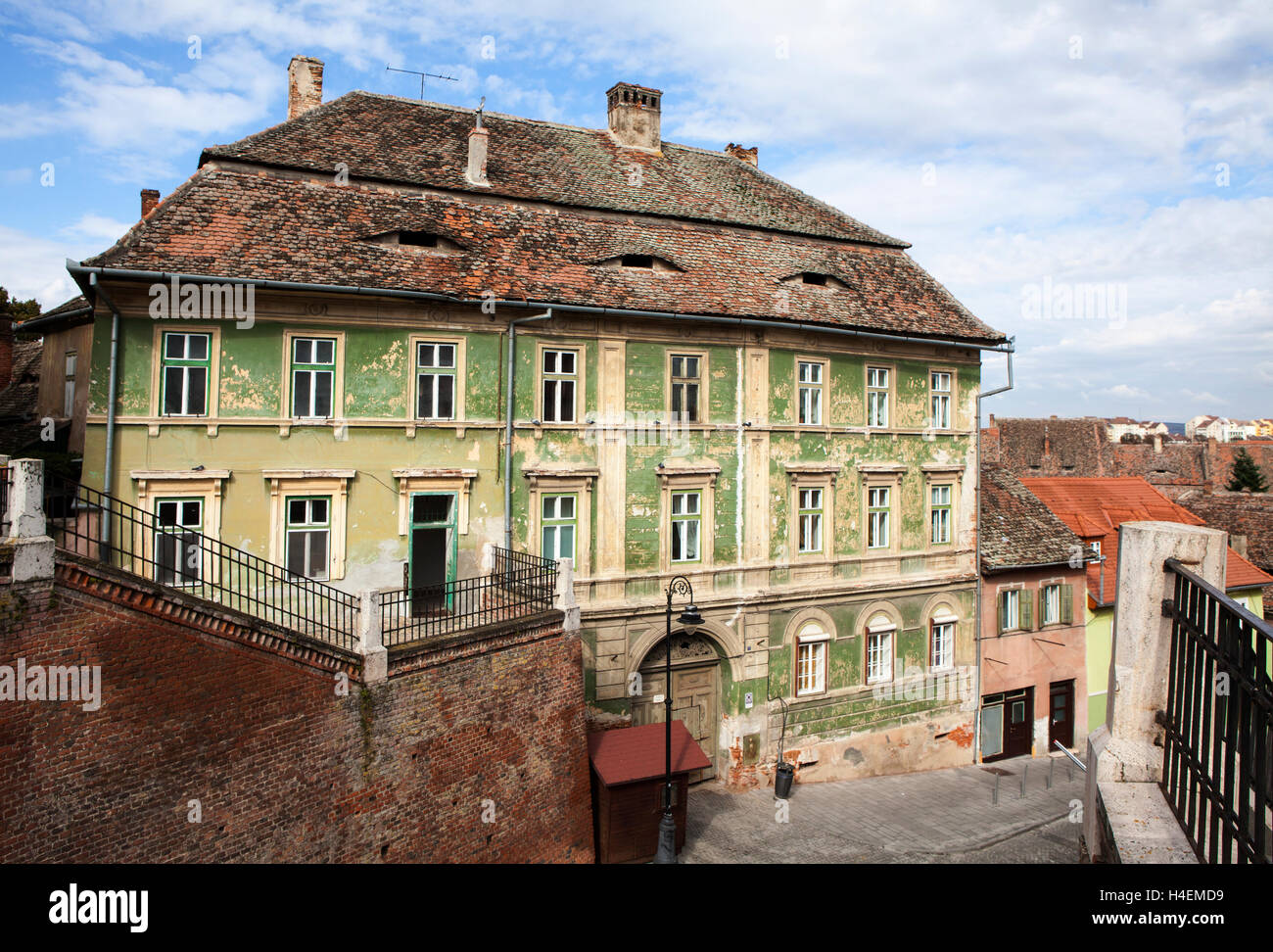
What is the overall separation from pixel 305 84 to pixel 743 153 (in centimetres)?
1342

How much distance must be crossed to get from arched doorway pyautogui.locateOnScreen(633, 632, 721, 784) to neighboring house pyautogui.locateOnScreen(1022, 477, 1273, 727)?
1327 centimetres

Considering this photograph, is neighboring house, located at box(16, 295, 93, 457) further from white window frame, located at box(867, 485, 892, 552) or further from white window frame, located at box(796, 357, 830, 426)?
white window frame, located at box(867, 485, 892, 552)

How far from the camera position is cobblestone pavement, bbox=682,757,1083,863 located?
17750 mm

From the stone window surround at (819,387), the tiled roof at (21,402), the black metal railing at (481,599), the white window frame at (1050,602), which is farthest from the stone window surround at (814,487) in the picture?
the tiled roof at (21,402)

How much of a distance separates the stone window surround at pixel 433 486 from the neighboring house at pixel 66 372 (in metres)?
5.96

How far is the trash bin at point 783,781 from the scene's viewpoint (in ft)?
66.8

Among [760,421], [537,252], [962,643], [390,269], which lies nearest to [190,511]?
[390,269]

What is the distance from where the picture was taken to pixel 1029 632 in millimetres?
25734

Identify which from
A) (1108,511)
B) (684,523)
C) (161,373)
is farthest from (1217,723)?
(1108,511)

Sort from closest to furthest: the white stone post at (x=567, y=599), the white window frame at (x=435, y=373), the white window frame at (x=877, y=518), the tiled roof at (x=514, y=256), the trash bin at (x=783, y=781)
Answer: the white stone post at (x=567, y=599) < the tiled roof at (x=514, y=256) < the white window frame at (x=435, y=373) < the trash bin at (x=783, y=781) < the white window frame at (x=877, y=518)

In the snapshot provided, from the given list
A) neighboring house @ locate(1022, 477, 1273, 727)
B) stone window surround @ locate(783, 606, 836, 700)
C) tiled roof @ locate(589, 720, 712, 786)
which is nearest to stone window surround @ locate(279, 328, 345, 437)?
tiled roof @ locate(589, 720, 712, 786)

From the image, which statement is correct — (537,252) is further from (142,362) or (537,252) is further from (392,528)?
(142,362)

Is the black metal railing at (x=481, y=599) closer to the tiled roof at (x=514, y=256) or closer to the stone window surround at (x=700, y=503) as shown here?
the stone window surround at (x=700, y=503)

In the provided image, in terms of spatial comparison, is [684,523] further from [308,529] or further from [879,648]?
[308,529]
